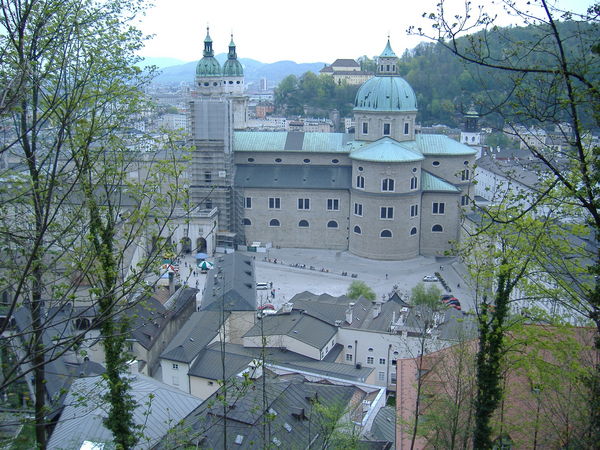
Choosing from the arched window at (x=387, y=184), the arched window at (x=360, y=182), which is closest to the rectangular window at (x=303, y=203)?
the arched window at (x=360, y=182)

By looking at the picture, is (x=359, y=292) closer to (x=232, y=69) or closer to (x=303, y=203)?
(x=303, y=203)

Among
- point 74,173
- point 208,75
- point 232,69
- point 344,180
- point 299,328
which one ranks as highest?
point 232,69

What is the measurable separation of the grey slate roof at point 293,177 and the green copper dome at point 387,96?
198 inches

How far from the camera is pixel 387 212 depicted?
42781 mm

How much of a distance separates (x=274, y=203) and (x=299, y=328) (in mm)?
21267

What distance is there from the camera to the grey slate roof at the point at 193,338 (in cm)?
2331

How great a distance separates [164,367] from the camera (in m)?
23.7

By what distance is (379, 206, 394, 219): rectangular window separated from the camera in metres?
42.7

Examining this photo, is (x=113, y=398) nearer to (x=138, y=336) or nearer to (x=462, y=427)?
(x=462, y=427)

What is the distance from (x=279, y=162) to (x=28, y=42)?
39.0m

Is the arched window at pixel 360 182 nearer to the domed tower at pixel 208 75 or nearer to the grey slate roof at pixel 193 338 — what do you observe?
the domed tower at pixel 208 75

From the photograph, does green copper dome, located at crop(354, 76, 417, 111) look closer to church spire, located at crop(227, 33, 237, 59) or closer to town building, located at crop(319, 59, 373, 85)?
church spire, located at crop(227, 33, 237, 59)

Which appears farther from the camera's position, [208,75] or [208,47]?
[208,47]

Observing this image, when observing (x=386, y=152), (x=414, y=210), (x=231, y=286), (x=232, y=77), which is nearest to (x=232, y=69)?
(x=232, y=77)
